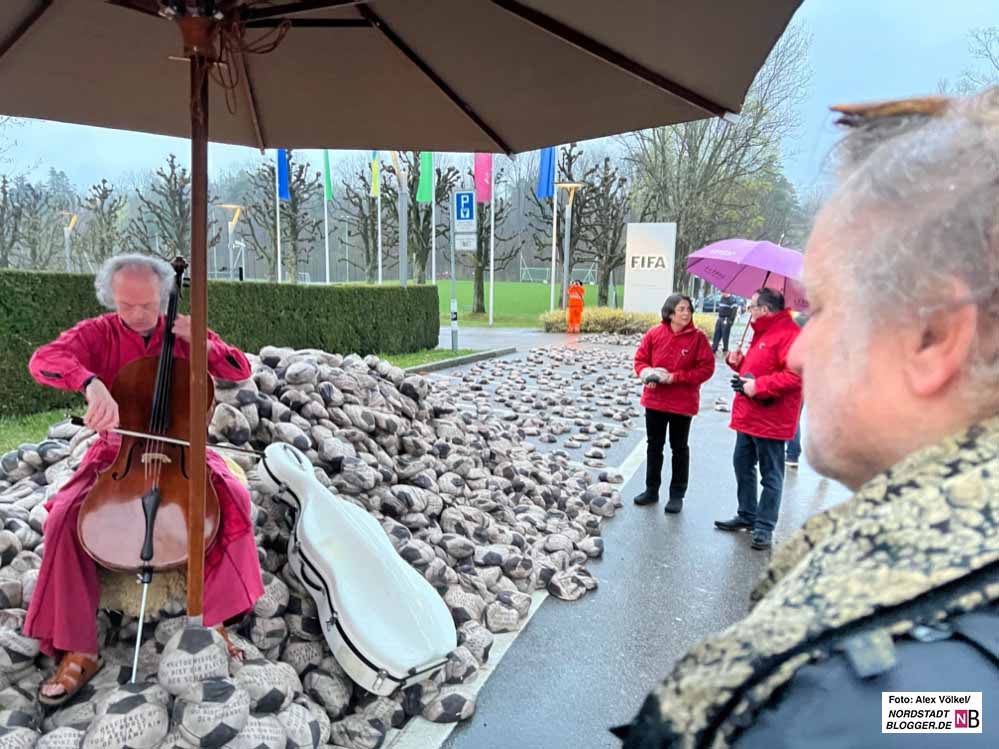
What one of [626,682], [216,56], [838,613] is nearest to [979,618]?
[838,613]

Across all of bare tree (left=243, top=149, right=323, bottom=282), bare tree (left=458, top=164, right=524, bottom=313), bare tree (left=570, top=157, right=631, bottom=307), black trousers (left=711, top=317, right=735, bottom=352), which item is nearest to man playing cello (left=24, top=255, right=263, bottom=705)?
black trousers (left=711, top=317, right=735, bottom=352)

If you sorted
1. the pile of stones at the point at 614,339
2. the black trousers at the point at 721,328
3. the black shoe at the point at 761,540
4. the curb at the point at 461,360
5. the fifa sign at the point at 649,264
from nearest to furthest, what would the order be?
the black shoe at the point at 761,540
the curb at the point at 461,360
the black trousers at the point at 721,328
the pile of stones at the point at 614,339
the fifa sign at the point at 649,264

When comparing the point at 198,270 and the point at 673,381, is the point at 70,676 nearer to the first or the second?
the point at 198,270

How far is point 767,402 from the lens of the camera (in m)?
4.17

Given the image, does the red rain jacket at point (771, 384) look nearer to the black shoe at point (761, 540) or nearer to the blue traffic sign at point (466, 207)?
the black shoe at point (761, 540)

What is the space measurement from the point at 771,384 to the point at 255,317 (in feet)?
26.1

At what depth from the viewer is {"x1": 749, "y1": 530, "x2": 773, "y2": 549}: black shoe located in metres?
4.22

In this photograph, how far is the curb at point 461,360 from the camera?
37.5 feet

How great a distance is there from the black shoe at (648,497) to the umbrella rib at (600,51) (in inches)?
124

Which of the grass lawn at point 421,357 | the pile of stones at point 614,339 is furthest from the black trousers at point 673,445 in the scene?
the pile of stones at point 614,339

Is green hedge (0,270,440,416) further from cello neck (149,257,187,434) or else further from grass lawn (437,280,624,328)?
grass lawn (437,280,624,328)

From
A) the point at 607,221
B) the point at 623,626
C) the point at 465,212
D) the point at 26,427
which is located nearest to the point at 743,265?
the point at 623,626

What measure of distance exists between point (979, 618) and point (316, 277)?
59.4 m

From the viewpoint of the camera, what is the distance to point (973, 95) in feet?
2.22
